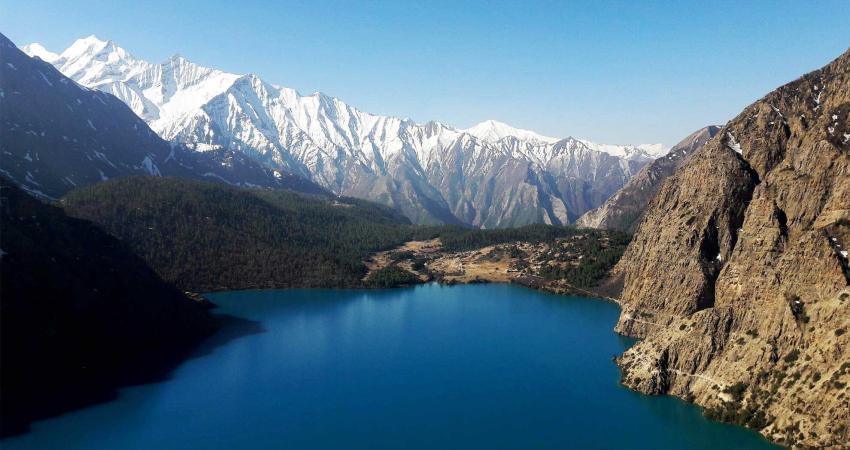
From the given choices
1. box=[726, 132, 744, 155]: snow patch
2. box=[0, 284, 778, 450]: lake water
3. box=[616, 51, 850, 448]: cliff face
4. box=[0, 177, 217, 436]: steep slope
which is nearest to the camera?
box=[616, 51, 850, 448]: cliff face

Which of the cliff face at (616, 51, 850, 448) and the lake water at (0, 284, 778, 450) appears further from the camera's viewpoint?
the lake water at (0, 284, 778, 450)

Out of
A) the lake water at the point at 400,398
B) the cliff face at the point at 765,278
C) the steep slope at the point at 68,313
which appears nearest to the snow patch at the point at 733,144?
the cliff face at the point at 765,278

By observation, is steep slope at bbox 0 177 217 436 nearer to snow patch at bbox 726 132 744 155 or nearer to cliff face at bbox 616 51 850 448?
cliff face at bbox 616 51 850 448

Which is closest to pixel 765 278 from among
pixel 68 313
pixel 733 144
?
pixel 733 144

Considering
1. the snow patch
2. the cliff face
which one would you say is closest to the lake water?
the cliff face

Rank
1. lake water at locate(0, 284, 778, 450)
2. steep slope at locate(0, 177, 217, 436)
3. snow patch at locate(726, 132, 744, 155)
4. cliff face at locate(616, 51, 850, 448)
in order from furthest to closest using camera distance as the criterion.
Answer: snow patch at locate(726, 132, 744, 155), steep slope at locate(0, 177, 217, 436), lake water at locate(0, 284, 778, 450), cliff face at locate(616, 51, 850, 448)

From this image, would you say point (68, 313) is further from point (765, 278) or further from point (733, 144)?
point (733, 144)

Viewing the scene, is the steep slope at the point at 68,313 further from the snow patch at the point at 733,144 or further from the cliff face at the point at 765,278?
the snow patch at the point at 733,144
